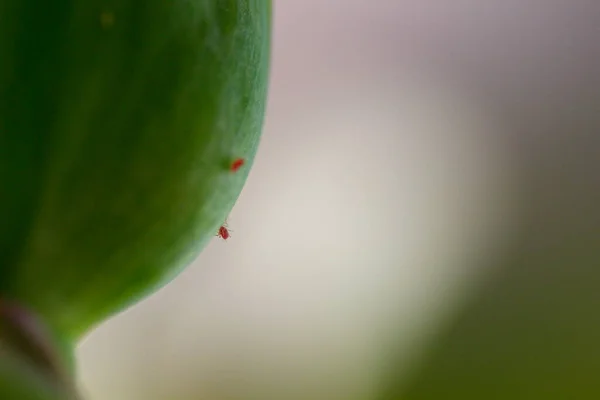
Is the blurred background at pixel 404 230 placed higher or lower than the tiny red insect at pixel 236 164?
higher

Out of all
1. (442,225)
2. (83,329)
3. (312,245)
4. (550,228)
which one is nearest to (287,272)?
(312,245)

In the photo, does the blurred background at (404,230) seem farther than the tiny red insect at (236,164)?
Yes

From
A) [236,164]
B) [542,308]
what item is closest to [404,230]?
[542,308]

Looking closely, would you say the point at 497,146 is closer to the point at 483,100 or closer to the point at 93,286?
the point at 483,100


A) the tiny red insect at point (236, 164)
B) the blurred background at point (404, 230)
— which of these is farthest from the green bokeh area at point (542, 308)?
the tiny red insect at point (236, 164)

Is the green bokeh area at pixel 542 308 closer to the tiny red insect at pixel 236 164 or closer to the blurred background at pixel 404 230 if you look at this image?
the blurred background at pixel 404 230

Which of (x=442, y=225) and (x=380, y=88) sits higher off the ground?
(x=380, y=88)
